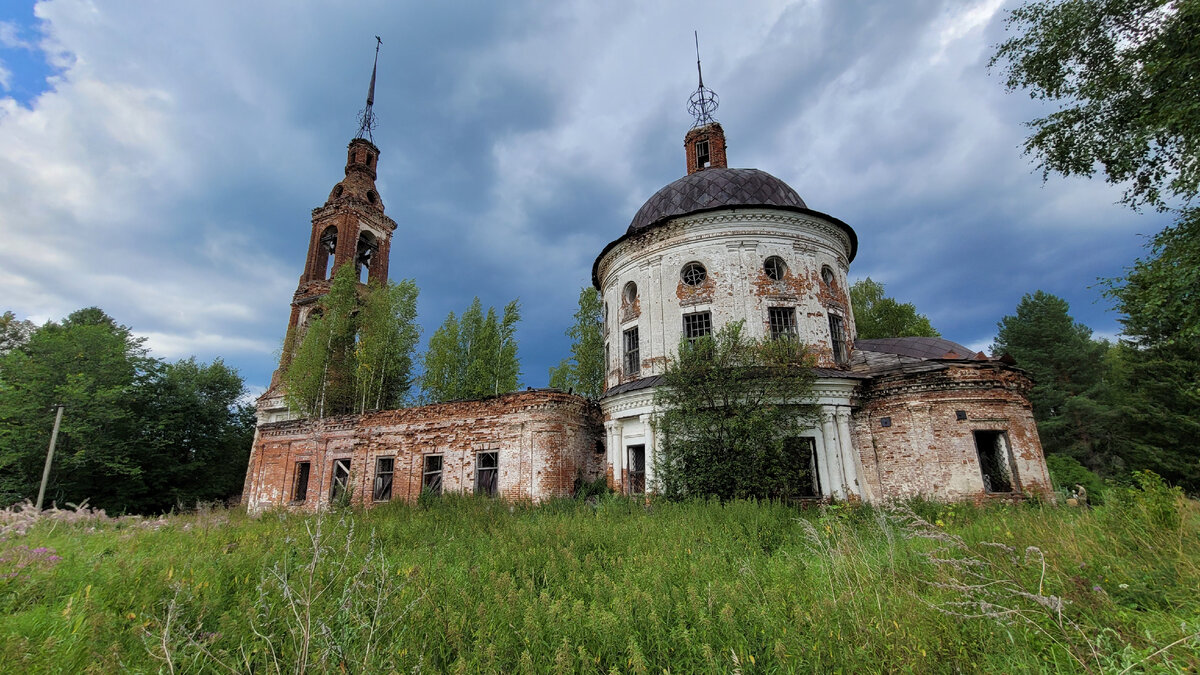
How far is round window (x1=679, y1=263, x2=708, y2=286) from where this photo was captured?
639 inches

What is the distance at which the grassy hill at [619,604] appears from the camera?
302 cm

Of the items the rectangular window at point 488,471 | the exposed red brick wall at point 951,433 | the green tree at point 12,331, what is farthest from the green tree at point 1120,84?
the green tree at point 12,331

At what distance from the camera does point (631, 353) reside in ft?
56.1

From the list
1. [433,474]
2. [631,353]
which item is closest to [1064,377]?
[631,353]

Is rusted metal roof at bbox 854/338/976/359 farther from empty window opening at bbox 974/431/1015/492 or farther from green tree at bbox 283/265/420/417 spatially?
green tree at bbox 283/265/420/417

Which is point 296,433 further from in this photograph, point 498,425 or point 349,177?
point 349,177

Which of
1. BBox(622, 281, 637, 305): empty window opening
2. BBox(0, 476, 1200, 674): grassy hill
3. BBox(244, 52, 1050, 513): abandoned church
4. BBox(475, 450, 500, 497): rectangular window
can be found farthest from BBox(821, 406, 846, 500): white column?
BBox(475, 450, 500, 497): rectangular window

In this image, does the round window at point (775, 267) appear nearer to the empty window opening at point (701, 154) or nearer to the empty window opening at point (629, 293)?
the empty window opening at point (629, 293)

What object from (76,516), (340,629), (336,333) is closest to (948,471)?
(340,629)

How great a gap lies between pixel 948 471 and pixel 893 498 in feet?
5.14

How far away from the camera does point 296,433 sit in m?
20.0

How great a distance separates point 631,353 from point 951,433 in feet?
31.4

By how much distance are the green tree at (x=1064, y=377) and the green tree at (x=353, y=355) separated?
3249cm

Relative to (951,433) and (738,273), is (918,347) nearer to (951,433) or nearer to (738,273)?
(951,433)
